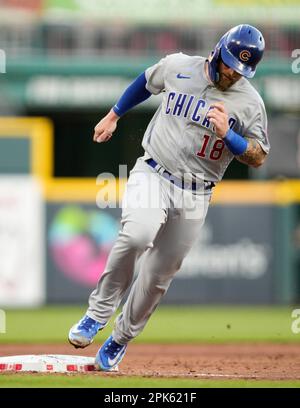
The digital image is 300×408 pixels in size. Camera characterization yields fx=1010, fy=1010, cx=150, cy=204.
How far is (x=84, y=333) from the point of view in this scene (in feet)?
17.7

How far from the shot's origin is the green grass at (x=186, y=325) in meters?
8.73

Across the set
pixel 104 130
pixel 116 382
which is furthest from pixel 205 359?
pixel 104 130

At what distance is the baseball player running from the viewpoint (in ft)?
17.2

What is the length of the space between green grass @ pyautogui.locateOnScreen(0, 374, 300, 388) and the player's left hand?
126cm

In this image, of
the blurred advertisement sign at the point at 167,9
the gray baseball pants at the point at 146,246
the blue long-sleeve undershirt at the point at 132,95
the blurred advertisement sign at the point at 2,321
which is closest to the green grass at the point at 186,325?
the blurred advertisement sign at the point at 2,321

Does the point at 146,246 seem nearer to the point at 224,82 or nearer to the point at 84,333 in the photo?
the point at 84,333

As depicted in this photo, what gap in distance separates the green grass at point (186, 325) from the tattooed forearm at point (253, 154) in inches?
107

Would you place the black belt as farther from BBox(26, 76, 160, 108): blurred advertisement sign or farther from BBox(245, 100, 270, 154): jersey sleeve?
BBox(26, 76, 160, 108): blurred advertisement sign

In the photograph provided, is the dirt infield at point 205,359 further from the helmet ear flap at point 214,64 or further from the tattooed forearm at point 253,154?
the helmet ear flap at point 214,64

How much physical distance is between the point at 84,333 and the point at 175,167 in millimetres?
1013

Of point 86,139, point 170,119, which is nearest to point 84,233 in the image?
point 86,139

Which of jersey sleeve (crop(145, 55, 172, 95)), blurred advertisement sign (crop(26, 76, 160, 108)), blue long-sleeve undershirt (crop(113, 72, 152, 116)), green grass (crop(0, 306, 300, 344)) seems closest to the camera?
jersey sleeve (crop(145, 55, 172, 95))

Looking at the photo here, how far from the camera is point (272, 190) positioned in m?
12.2

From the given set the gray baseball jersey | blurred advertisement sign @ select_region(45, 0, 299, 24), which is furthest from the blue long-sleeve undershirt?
blurred advertisement sign @ select_region(45, 0, 299, 24)
